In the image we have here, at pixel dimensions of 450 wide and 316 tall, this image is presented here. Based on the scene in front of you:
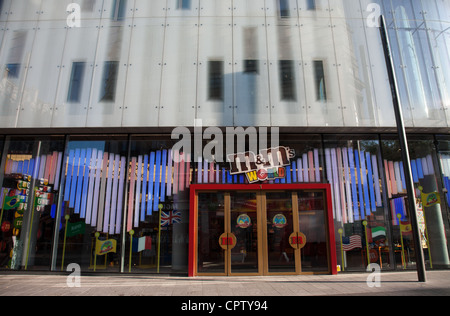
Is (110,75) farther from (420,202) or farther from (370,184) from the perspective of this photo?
(420,202)

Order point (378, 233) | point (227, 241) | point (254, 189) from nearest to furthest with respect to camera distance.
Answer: point (227, 241), point (378, 233), point (254, 189)

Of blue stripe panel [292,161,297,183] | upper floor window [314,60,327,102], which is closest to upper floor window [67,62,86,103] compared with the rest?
blue stripe panel [292,161,297,183]

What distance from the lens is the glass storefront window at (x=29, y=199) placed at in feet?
32.0

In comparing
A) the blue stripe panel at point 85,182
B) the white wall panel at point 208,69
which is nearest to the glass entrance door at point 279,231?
the white wall panel at point 208,69

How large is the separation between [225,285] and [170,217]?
307 cm

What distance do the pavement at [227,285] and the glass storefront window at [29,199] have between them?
0.68 metres

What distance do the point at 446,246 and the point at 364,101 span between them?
5.85 metres

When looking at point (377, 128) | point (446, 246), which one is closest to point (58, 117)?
point (377, 128)

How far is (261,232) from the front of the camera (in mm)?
9680

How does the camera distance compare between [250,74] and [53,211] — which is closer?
[53,211]

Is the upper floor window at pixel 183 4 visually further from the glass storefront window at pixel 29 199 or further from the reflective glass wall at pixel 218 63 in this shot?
the glass storefront window at pixel 29 199

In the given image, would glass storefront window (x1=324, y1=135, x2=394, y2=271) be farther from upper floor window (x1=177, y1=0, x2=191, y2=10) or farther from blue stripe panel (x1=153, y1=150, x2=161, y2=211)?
upper floor window (x1=177, y1=0, x2=191, y2=10)

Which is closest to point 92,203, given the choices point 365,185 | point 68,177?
point 68,177

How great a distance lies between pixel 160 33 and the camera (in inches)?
423
